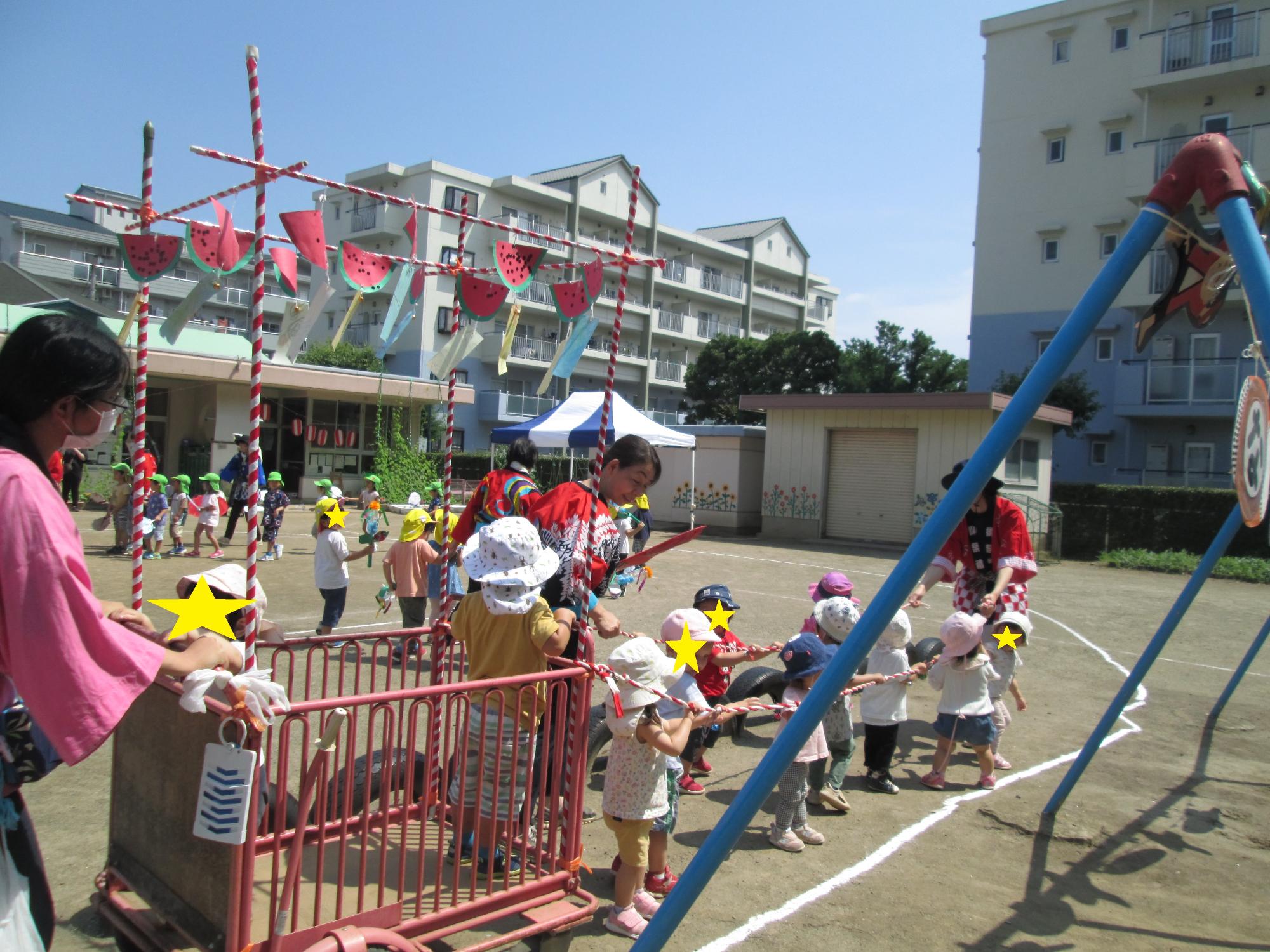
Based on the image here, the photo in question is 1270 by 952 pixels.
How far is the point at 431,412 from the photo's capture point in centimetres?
2936

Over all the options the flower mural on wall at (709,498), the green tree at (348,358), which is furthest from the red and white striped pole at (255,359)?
the green tree at (348,358)

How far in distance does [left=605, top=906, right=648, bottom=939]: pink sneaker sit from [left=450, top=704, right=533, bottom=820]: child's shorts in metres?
0.62

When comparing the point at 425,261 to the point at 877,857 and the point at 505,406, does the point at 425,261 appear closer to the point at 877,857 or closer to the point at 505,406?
the point at 877,857

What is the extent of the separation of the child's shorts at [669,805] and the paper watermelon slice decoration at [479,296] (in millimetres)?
2583

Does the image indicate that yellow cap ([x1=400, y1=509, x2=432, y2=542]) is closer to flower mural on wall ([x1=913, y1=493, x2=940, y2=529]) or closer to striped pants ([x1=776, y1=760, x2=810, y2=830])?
striped pants ([x1=776, y1=760, x2=810, y2=830])

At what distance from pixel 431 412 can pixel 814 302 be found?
1800 inches

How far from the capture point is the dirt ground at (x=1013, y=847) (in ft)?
12.2

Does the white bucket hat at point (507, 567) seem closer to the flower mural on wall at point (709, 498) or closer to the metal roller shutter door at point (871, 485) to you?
the metal roller shutter door at point (871, 485)

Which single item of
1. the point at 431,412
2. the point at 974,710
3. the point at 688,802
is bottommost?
the point at 688,802

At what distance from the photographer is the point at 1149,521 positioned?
2122 cm

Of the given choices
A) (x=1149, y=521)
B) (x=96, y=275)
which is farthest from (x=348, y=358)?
(x=1149, y=521)

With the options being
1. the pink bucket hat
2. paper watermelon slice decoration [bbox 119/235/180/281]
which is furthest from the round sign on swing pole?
paper watermelon slice decoration [bbox 119/235/180/281]

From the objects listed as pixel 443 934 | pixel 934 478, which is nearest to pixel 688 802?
pixel 443 934

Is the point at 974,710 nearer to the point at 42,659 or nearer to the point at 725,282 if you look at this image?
the point at 42,659
